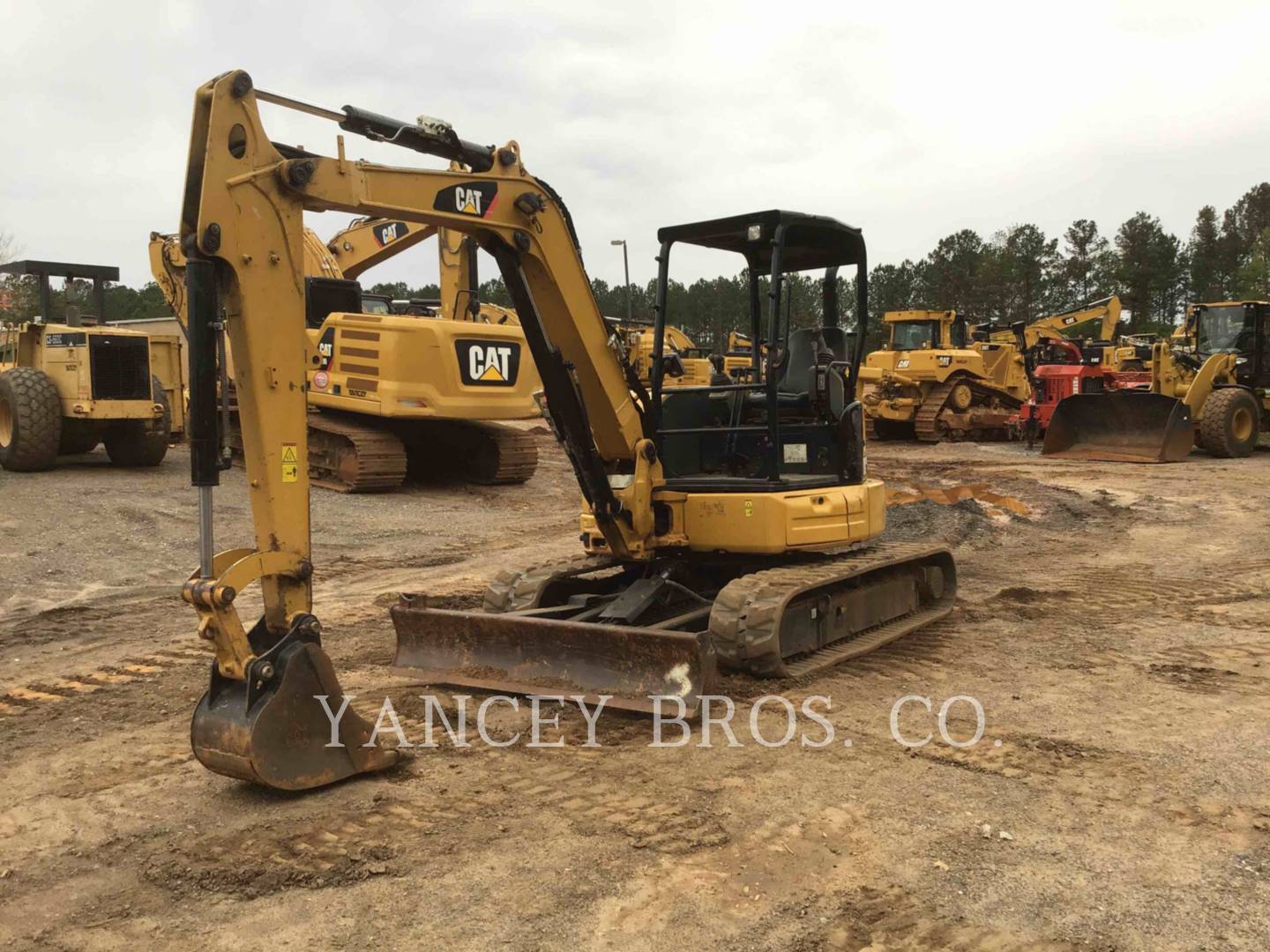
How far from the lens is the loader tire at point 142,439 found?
14633 mm

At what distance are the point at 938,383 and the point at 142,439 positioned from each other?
51.0 ft

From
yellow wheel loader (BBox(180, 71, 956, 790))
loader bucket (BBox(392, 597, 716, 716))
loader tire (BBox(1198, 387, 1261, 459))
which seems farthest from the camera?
loader tire (BBox(1198, 387, 1261, 459))

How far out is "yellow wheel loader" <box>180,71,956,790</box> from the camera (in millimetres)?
4305

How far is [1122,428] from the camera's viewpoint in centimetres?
1792

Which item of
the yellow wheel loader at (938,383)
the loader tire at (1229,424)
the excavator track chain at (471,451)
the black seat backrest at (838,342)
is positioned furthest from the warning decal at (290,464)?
the yellow wheel loader at (938,383)

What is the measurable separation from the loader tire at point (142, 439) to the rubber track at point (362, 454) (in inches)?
82.9

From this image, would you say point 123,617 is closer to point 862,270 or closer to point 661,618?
point 661,618

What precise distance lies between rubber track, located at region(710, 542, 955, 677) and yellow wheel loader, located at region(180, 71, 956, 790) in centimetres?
1

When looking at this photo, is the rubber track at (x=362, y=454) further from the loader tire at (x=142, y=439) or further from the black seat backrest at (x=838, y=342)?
the black seat backrest at (x=838, y=342)

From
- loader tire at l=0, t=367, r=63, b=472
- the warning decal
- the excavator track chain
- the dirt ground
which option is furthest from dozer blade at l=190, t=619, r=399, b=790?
loader tire at l=0, t=367, r=63, b=472

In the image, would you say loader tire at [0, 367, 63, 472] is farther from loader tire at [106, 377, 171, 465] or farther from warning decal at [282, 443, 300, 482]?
warning decal at [282, 443, 300, 482]

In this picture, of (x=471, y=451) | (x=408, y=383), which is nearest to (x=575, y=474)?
(x=408, y=383)

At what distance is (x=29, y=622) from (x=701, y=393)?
497 cm

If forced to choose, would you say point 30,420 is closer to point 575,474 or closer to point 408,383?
point 408,383
